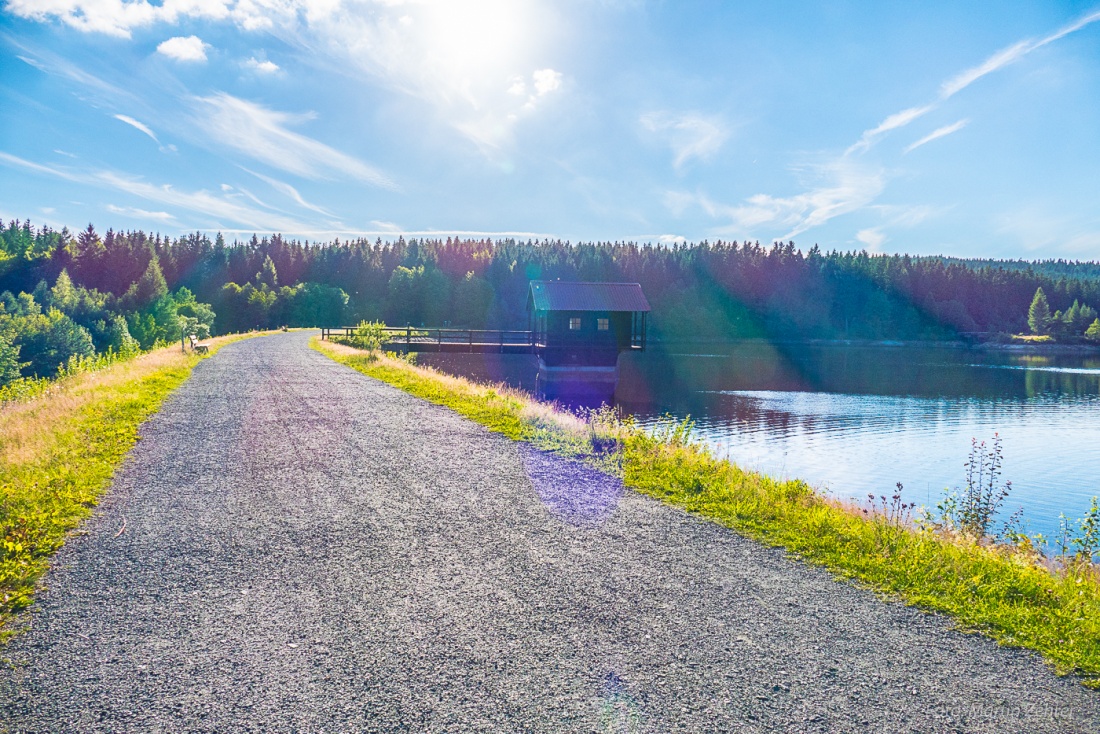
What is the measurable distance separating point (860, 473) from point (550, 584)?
58.0 feet

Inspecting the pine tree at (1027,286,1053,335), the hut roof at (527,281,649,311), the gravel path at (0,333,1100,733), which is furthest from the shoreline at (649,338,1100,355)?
the gravel path at (0,333,1100,733)

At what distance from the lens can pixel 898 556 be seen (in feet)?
23.5

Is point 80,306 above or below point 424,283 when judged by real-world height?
below

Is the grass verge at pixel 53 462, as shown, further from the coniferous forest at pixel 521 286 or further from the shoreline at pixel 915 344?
the shoreline at pixel 915 344

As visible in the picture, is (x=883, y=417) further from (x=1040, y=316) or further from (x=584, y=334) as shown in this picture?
(x=1040, y=316)

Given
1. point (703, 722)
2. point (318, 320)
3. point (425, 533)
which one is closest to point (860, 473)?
point (425, 533)

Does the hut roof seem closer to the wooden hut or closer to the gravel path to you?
the wooden hut

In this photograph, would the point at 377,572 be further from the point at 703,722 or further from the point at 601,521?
the point at 703,722

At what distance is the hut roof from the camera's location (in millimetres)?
47781

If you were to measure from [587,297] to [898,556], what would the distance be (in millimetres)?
42396

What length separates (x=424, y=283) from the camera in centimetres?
11638

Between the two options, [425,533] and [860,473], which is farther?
[860,473]

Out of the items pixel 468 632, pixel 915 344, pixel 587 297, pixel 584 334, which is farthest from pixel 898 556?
pixel 915 344

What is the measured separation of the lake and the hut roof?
20.0ft
